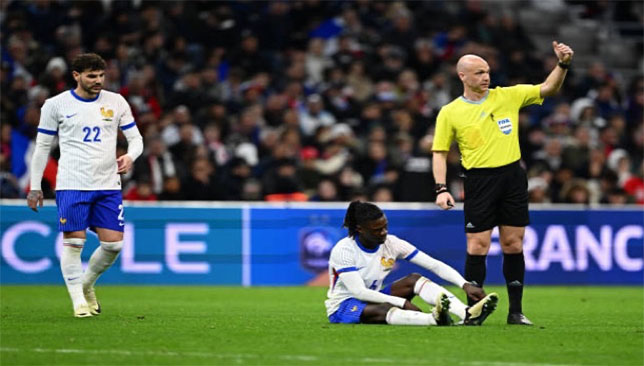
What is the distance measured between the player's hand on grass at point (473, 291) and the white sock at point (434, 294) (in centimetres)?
10

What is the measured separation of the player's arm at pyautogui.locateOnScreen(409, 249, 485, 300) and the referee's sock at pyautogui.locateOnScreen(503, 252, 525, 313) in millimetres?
522

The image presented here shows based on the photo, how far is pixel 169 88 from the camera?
68.4 ft

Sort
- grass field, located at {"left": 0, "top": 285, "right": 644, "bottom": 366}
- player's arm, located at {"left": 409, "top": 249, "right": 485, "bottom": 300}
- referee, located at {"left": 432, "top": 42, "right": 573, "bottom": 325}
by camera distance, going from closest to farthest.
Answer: grass field, located at {"left": 0, "top": 285, "right": 644, "bottom": 366}, player's arm, located at {"left": 409, "top": 249, "right": 485, "bottom": 300}, referee, located at {"left": 432, "top": 42, "right": 573, "bottom": 325}

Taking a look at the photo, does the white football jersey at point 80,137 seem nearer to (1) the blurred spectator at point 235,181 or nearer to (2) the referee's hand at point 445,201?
(2) the referee's hand at point 445,201

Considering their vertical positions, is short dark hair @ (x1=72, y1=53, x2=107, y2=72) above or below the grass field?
above

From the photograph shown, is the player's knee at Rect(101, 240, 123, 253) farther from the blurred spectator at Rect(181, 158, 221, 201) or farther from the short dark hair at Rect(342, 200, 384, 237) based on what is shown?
the blurred spectator at Rect(181, 158, 221, 201)

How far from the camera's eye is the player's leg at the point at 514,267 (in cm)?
1061

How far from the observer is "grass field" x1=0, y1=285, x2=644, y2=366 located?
8.09 metres

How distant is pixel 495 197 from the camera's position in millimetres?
10547

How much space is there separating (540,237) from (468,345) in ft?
33.6

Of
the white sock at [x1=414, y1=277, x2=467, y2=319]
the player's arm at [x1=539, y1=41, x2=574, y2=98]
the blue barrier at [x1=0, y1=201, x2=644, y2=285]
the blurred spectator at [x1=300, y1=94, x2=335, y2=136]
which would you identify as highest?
the player's arm at [x1=539, y1=41, x2=574, y2=98]

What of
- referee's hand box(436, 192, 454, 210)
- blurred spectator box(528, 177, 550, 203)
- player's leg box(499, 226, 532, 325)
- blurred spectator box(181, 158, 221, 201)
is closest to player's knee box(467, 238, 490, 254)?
player's leg box(499, 226, 532, 325)

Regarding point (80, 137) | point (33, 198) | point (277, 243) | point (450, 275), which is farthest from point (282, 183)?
point (450, 275)

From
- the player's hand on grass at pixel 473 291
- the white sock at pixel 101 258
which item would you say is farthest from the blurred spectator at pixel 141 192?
the player's hand on grass at pixel 473 291
